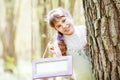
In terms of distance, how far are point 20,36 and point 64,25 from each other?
0.79ft

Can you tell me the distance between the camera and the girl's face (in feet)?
3.87

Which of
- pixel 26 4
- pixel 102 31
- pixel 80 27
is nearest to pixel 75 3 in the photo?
pixel 80 27

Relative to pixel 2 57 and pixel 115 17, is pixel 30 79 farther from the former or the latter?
pixel 115 17

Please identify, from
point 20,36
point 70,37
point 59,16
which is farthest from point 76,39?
point 20,36

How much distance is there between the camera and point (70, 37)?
3.93 feet

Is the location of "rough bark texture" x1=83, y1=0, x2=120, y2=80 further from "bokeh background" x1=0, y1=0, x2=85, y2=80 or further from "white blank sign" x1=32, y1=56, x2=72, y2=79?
"bokeh background" x1=0, y1=0, x2=85, y2=80

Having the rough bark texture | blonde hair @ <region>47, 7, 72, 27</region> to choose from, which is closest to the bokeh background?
blonde hair @ <region>47, 7, 72, 27</region>

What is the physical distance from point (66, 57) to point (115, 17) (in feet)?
1.32

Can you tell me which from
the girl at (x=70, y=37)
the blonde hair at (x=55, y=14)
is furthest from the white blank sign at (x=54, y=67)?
the blonde hair at (x=55, y=14)

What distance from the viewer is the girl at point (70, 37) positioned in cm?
118

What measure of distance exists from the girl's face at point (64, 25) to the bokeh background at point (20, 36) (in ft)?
0.29

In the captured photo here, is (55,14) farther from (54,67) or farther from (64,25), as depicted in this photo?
(54,67)

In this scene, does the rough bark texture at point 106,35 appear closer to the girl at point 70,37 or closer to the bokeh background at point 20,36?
the girl at point 70,37

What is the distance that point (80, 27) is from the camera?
1184mm
